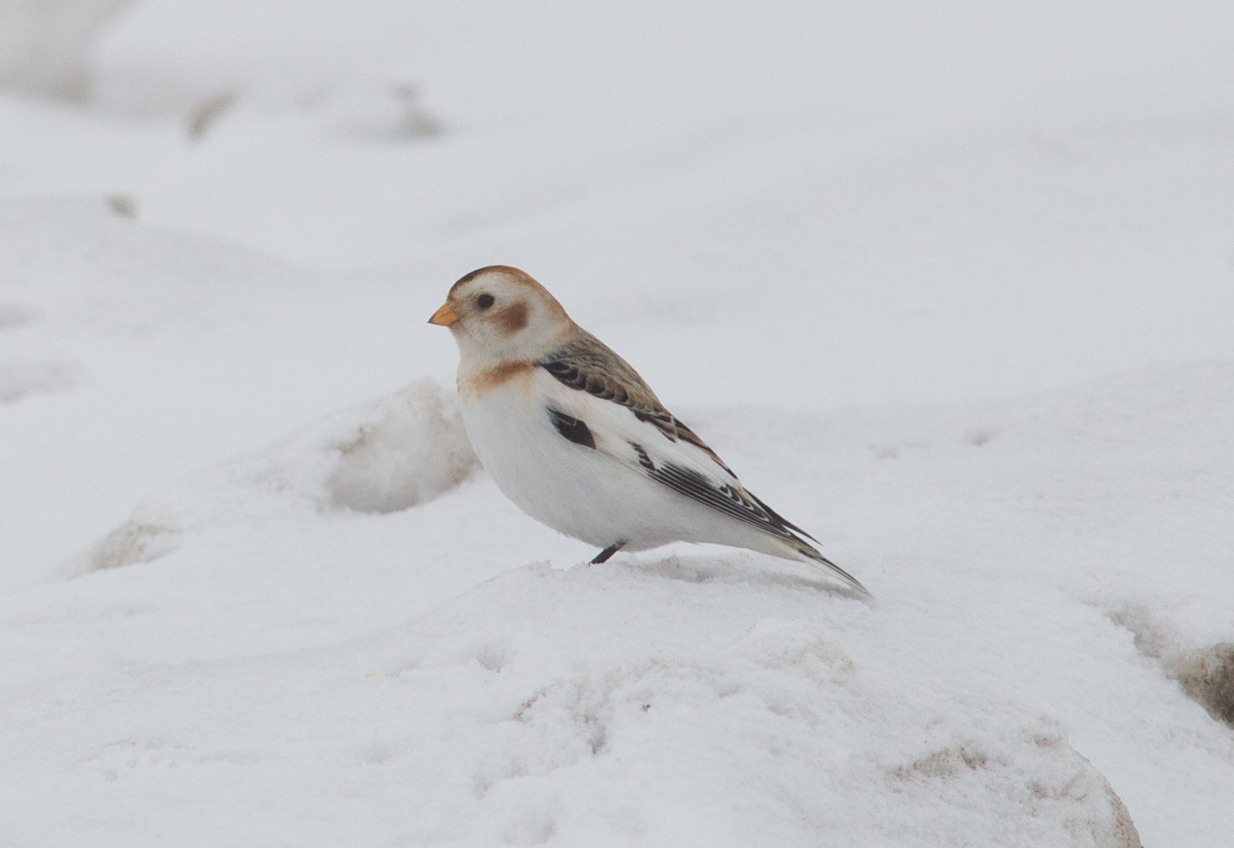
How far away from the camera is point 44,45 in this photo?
48.8 feet

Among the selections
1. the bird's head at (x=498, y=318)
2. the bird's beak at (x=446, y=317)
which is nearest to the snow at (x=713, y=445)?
the bird's head at (x=498, y=318)

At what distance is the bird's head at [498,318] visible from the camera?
329 centimetres

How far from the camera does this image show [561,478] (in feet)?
10.3

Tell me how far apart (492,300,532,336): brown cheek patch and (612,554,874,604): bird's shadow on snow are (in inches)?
25.7

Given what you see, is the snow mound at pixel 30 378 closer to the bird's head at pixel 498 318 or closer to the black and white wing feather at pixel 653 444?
the bird's head at pixel 498 318

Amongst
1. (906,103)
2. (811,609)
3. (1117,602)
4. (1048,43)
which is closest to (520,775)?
(811,609)

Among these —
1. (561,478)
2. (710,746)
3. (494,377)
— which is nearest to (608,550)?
(561,478)

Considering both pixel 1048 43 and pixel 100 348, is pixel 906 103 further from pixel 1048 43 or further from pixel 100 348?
pixel 100 348

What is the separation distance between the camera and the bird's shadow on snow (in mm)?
3086

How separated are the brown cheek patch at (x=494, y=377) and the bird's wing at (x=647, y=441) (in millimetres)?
58

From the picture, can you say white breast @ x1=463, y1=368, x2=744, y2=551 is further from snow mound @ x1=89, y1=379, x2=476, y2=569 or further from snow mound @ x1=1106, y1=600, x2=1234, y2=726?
snow mound @ x1=89, y1=379, x2=476, y2=569

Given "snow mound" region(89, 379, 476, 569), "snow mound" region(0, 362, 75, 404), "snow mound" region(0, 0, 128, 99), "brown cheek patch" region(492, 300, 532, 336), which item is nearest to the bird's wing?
"brown cheek patch" region(492, 300, 532, 336)

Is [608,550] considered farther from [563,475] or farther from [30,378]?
[30,378]

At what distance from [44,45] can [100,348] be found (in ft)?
35.0
